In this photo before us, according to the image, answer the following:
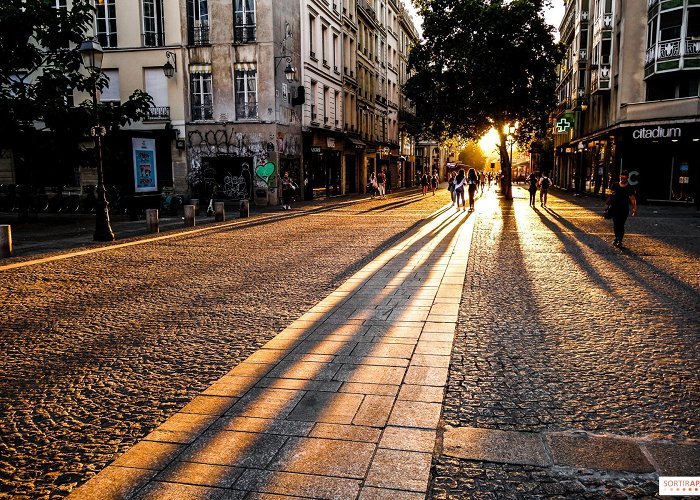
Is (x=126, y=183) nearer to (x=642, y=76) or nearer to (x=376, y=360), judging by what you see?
(x=376, y=360)

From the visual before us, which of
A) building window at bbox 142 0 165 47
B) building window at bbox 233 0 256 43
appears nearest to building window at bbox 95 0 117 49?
building window at bbox 142 0 165 47

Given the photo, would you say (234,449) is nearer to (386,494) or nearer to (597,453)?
(386,494)

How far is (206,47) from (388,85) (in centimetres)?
3055

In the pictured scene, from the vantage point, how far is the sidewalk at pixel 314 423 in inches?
107


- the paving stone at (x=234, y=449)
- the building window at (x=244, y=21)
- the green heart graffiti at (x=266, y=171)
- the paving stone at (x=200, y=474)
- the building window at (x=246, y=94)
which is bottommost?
the paving stone at (x=200, y=474)

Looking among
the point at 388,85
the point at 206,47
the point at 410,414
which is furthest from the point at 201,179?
the point at 388,85

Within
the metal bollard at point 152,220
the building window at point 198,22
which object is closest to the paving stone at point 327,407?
the metal bollard at point 152,220

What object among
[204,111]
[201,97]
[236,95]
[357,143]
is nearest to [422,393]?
[236,95]

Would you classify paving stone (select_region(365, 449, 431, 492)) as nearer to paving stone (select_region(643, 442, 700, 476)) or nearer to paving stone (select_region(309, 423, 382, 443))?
paving stone (select_region(309, 423, 382, 443))

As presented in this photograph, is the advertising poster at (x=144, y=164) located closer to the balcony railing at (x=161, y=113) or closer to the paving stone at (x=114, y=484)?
the balcony railing at (x=161, y=113)

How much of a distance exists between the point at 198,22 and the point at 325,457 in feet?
93.2

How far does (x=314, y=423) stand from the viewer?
11.0ft

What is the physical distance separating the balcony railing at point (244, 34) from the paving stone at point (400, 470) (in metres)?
27.3

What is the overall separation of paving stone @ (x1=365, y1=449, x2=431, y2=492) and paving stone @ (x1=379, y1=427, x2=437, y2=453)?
0.05 meters
